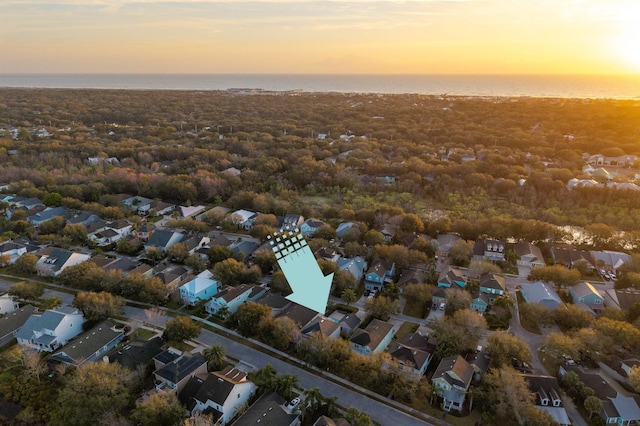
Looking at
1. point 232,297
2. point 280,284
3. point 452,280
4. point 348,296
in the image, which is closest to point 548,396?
point 452,280

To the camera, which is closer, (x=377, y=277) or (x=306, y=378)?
(x=306, y=378)

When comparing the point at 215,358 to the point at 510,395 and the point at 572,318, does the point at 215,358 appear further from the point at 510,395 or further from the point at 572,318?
the point at 572,318

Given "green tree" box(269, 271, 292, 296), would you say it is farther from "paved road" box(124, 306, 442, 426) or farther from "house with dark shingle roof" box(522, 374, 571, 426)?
"house with dark shingle roof" box(522, 374, 571, 426)

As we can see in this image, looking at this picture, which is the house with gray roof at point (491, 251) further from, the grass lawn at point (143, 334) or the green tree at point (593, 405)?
the grass lawn at point (143, 334)

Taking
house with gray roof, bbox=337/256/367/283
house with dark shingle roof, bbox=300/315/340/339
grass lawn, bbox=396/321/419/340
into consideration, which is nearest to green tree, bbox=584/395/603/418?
grass lawn, bbox=396/321/419/340

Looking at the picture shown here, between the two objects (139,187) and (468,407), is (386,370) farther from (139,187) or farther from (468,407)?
(139,187)

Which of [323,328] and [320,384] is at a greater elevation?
[323,328]

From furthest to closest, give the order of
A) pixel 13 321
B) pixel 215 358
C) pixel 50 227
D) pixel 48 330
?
pixel 50 227, pixel 13 321, pixel 48 330, pixel 215 358
